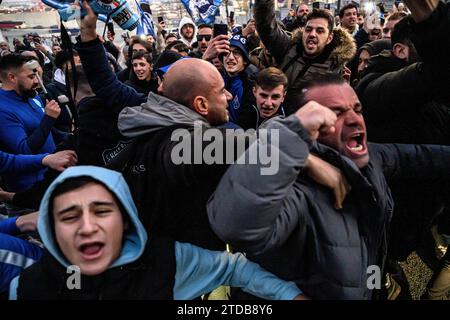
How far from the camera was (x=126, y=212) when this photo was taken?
4.28 ft

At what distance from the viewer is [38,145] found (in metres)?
2.63

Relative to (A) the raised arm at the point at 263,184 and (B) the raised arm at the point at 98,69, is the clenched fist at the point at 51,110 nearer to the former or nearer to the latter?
(B) the raised arm at the point at 98,69

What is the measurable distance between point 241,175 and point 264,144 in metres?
0.11

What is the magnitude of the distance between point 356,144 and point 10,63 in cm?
297

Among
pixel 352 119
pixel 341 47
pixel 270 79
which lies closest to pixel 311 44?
pixel 341 47

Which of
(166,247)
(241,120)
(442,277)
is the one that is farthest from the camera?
(241,120)

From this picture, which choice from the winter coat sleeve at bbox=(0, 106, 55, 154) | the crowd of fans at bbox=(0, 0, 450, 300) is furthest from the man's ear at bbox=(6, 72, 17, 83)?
the crowd of fans at bbox=(0, 0, 450, 300)

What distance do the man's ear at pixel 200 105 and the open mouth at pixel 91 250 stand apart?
70 cm

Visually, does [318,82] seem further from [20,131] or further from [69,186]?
[20,131]

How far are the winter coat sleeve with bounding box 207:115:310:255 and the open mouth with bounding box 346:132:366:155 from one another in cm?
49

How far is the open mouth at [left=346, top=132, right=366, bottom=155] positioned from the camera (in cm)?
135

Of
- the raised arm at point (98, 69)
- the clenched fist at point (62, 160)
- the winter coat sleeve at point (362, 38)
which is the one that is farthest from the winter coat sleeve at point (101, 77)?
the winter coat sleeve at point (362, 38)
